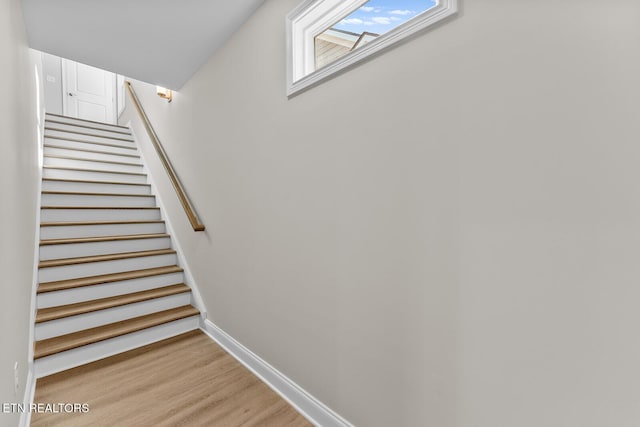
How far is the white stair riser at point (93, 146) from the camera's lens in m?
3.61

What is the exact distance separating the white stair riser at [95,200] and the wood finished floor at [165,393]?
1.82 metres

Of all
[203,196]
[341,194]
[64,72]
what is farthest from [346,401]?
[64,72]

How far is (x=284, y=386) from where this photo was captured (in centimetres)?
170

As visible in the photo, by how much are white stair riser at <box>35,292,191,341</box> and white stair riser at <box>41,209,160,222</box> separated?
119 cm

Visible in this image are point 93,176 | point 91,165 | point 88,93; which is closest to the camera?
point 93,176

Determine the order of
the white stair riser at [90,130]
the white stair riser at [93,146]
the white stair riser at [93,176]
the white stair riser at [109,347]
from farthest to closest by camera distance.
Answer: the white stair riser at [90,130] → the white stair riser at [93,146] → the white stair riser at [93,176] → the white stair riser at [109,347]

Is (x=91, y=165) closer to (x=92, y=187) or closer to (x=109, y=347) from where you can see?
(x=92, y=187)

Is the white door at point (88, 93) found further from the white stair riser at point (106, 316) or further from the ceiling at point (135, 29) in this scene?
the white stair riser at point (106, 316)

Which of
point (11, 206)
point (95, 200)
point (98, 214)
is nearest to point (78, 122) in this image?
point (95, 200)

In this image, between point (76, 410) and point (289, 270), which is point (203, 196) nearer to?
point (289, 270)

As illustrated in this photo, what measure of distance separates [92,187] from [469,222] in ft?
12.8

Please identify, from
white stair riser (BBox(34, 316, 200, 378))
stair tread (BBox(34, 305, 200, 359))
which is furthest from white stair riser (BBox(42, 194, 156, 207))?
white stair riser (BBox(34, 316, 200, 378))

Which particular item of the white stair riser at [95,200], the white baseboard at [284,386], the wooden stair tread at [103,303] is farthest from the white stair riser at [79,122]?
the white baseboard at [284,386]

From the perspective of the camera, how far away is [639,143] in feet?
2.17
